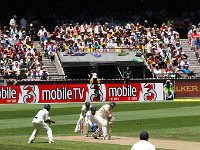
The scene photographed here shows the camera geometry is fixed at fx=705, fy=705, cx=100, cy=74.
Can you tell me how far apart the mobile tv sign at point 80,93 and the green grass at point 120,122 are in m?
Answer: 1.84

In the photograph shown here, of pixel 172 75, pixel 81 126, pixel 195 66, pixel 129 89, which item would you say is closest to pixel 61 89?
pixel 129 89

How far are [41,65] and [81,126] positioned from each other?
25.3 meters

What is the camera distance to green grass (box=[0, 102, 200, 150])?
2555cm

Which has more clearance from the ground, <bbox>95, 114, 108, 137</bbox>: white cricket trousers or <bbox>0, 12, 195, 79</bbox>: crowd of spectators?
<bbox>0, 12, 195, 79</bbox>: crowd of spectators

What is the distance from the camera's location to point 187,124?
3316 centimetres

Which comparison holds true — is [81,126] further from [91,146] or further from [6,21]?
[6,21]

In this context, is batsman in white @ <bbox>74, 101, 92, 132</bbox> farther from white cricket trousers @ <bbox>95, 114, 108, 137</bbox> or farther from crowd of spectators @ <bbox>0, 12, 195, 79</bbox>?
crowd of spectators @ <bbox>0, 12, 195, 79</bbox>

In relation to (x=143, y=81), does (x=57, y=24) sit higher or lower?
higher

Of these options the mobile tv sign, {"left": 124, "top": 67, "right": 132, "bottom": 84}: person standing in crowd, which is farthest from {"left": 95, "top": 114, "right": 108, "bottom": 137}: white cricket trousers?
{"left": 124, "top": 67, "right": 132, "bottom": 84}: person standing in crowd

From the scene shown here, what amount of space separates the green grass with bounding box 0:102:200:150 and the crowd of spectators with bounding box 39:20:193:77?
31.5ft

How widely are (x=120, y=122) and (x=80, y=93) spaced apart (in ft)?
52.7

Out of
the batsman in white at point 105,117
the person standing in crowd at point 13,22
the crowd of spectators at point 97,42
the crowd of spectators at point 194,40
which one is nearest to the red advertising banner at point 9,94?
the crowd of spectators at point 97,42

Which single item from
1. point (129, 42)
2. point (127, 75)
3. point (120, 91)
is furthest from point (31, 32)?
point (120, 91)

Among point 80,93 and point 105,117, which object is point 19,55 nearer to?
point 80,93
